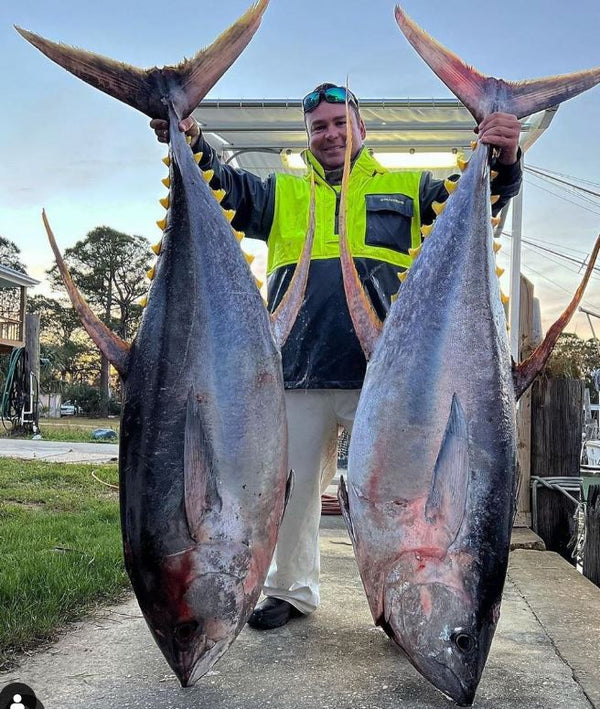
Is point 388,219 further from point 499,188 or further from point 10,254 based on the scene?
point 10,254

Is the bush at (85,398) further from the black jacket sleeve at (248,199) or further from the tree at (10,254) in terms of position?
the black jacket sleeve at (248,199)

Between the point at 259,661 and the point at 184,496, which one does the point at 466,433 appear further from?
the point at 259,661

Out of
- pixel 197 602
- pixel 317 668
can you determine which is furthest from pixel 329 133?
pixel 317 668

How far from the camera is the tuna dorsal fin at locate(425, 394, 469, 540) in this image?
5.18 ft

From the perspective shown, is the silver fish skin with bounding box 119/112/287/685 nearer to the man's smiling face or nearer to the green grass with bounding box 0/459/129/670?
the man's smiling face

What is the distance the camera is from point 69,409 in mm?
34281

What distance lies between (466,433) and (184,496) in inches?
26.3

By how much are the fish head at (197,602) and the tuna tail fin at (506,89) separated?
138 cm

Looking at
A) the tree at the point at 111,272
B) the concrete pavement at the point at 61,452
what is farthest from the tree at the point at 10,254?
the concrete pavement at the point at 61,452

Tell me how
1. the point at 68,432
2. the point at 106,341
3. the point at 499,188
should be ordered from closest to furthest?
the point at 106,341, the point at 499,188, the point at 68,432

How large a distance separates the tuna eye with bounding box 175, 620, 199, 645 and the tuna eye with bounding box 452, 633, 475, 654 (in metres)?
0.58

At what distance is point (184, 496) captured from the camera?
1582 millimetres

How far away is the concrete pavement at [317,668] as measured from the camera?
210 cm

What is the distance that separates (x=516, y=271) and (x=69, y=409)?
32.0 metres
